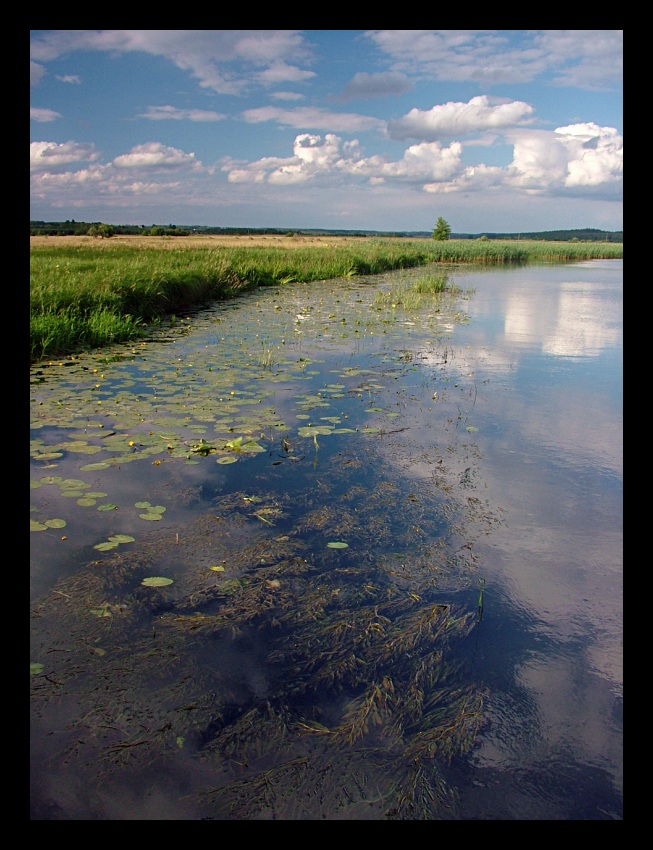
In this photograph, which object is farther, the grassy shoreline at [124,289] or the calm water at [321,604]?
the grassy shoreline at [124,289]

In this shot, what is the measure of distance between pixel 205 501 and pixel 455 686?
2.02 metres

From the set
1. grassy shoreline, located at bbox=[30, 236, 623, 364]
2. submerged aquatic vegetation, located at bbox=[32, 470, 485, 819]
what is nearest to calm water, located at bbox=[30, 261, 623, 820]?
submerged aquatic vegetation, located at bbox=[32, 470, 485, 819]

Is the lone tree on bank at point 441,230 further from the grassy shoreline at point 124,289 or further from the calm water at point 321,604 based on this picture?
the calm water at point 321,604

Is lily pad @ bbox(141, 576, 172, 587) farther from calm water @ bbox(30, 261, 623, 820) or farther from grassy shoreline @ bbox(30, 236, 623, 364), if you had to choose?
grassy shoreline @ bbox(30, 236, 623, 364)

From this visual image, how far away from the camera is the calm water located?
1915 mm

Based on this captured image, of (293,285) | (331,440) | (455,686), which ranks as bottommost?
(455,686)

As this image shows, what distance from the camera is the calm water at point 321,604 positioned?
192 cm

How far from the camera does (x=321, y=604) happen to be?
2.76 metres

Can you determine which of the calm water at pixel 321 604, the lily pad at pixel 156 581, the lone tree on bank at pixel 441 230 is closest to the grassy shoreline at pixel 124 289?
the calm water at pixel 321 604

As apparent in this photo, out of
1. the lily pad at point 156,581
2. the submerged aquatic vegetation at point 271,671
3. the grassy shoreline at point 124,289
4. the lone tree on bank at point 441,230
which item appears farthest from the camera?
the lone tree on bank at point 441,230

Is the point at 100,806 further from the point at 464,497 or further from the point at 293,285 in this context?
the point at 293,285

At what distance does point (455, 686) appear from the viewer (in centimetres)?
229
